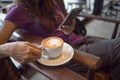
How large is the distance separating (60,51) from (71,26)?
321mm

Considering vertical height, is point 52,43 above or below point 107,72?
above

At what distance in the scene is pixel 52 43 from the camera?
78 cm

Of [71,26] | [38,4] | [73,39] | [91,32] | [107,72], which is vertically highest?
[38,4]

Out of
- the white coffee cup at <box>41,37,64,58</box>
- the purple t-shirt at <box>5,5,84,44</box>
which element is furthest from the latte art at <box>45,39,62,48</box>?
the purple t-shirt at <box>5,5,84,44</box>

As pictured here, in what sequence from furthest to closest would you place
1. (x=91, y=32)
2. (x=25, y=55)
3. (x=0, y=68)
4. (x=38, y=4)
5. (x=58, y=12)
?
(x=91, y=32) < (x=58, y=12) < (x=38, y=4) < (x=0, y=68) < (x=25, y=55)

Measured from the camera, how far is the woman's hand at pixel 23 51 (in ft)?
2.31

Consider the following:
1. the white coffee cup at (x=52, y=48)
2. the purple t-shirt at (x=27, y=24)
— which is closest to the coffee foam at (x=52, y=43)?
the white coffee cup at (x=52, y=48)

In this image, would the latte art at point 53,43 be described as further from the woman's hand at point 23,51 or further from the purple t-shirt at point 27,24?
the purple t-shirt at point 27,24

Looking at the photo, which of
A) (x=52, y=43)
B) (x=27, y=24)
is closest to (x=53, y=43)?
(x=52, y=43)

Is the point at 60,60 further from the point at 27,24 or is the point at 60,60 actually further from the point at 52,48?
the point at 27,24

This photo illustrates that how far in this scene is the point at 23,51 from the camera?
2.32 ft

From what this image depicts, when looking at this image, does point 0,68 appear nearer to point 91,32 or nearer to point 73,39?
point 73,39

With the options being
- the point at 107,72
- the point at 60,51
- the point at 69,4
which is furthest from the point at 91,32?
the point at 60,51

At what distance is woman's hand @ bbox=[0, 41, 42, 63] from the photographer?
0.71 meters
